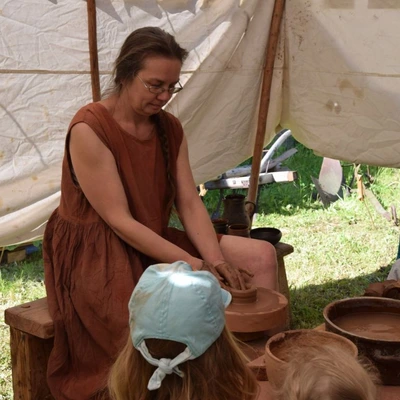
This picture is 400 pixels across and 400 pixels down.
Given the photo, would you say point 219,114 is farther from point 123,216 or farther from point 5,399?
point 5,399

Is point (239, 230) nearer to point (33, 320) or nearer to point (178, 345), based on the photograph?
point (33, 320)

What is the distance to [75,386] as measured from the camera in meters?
2.37

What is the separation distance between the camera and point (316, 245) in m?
5.17

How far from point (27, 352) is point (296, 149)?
485cm

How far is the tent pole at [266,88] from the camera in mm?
3857

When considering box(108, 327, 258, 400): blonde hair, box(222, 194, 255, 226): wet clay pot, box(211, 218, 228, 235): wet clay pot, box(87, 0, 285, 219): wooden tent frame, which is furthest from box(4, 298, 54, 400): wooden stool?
box(87, 0, 285, 219): wooden tent frame

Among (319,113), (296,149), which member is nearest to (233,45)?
(319,113)

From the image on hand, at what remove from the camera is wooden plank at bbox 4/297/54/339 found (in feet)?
7.95

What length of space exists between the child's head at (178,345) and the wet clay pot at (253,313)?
557mm

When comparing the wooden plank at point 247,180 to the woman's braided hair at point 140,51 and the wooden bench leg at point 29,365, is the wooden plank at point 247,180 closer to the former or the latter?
the woman's braided hair at point 140,51

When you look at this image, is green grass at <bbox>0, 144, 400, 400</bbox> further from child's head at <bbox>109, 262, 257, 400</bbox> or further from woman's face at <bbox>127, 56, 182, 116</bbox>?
child's head at <bbox>109, 262, 257, 400</bbox>

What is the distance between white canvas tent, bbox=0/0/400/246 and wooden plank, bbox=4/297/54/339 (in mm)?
697

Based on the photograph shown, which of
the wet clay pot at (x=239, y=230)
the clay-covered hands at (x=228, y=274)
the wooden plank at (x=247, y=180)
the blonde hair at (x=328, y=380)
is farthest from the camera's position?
the wooden plank at (x=247, y=180)

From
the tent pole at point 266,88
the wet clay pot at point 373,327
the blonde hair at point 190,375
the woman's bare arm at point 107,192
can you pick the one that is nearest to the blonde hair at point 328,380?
the blonde hair at point 190,375
